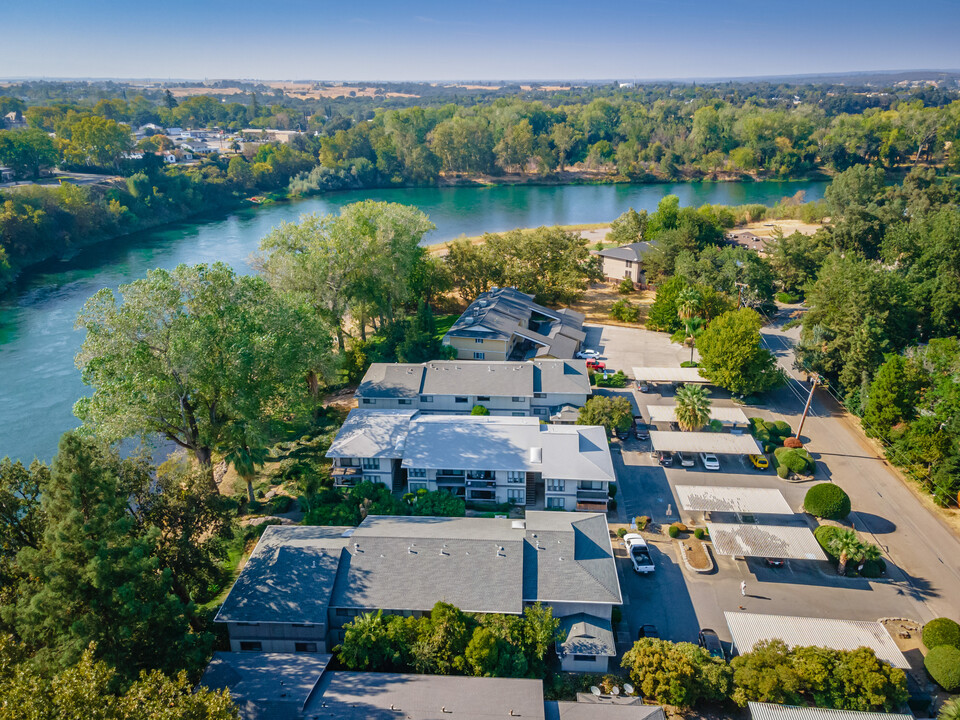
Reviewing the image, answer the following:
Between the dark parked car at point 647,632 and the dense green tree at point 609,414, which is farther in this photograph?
the dense green tree at point 609,414

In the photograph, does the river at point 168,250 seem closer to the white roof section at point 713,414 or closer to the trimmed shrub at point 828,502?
the white roof section at point 713,414

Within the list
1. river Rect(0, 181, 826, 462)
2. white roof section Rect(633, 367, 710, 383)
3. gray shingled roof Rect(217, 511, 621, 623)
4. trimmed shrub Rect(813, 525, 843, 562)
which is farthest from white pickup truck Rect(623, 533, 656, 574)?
river Rect(0, 181, 826, 462)

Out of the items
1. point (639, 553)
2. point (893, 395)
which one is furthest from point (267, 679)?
point (893, 395)

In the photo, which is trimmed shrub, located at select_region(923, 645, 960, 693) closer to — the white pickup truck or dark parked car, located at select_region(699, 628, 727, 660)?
dark parked car, located at select_region(699, 628, 727, 660)

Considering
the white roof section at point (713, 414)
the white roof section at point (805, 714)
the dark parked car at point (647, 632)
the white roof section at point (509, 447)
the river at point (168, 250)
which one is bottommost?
the river at point (168, 250)

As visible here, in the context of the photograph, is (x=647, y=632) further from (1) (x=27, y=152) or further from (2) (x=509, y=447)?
(1) (x=27, y=152)

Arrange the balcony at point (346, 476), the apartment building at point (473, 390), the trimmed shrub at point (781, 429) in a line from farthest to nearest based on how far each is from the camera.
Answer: the apartment building at point (473, 390)
the trimmed shrub at point (781, 429)
the balcony at point (346, 476)

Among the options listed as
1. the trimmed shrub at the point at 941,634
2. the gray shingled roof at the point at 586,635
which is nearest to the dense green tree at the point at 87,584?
the gray shingled roof at the point at 586,635
